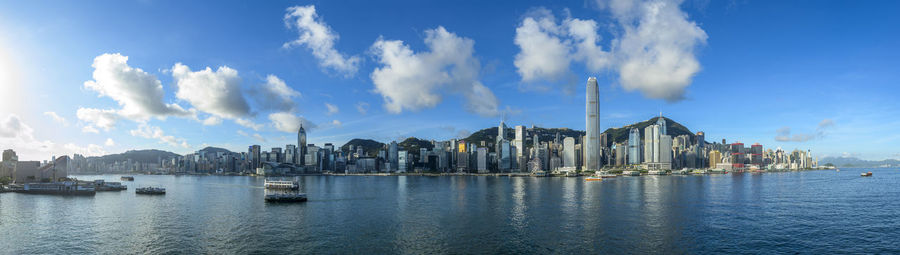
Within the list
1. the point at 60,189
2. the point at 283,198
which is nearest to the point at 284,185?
the point at 283,198

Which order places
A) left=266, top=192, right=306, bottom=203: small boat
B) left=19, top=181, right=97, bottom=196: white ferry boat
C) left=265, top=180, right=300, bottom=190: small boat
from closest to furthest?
left=266, top=192, right=306, bottom=203: small boat < left=19, top=181, right=97, bottom=196: white ferry boat < left=265, top=180, right=300, bottom=190: small boat

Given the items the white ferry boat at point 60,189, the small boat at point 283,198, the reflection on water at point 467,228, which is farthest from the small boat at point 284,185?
the reflection on water at point 467,228

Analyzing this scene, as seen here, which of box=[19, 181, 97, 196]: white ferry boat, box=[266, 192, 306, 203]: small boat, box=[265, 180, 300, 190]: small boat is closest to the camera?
box=[266, 192, 306, 203]: small boat

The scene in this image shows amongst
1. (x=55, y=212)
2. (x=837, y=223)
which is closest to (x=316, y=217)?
(x=55, y=212)

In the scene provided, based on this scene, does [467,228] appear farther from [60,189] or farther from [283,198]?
[60,189]

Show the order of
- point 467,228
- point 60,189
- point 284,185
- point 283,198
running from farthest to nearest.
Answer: point 284,185 < point 60,189 < point 283,198 < point 467,228

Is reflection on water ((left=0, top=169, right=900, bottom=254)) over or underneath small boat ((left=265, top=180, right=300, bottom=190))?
over

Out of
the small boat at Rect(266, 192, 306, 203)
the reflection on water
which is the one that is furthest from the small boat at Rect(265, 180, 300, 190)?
the reflection on water

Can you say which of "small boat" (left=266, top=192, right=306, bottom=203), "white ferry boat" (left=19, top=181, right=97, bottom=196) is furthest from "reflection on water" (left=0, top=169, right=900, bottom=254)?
"white ferry boat" (left=19, top=181, right=97, bottom=196)

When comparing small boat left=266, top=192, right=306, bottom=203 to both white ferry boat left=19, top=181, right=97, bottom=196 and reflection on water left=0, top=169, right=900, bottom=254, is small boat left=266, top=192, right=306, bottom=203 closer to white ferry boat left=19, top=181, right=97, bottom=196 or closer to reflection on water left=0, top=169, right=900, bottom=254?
reflection on water left=0, top=169, right=900, bottom=254

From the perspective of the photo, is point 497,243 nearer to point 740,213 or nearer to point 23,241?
point 740,213

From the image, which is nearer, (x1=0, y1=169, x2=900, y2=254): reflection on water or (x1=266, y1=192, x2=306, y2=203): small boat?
(x1=0, y1=169, x2=900, y2=254): reflection on water
